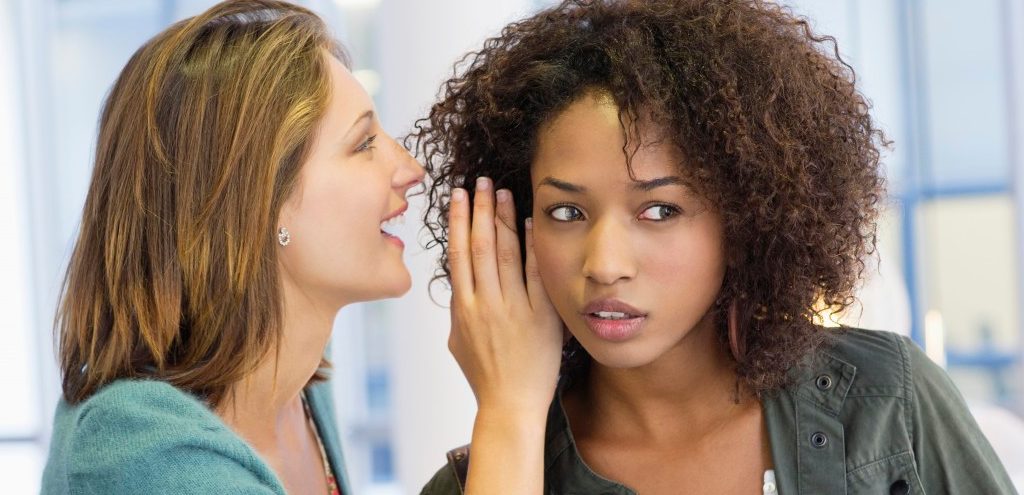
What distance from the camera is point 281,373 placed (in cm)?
179

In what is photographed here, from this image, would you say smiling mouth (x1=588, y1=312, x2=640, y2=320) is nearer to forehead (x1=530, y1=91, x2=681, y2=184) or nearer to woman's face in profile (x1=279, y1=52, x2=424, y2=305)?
forehead (x1=530, y1=91, x2=681, y2=184)

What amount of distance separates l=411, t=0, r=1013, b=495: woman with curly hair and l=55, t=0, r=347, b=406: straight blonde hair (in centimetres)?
28

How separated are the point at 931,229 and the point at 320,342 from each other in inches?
149

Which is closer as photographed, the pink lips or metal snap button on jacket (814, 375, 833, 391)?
the pink lips

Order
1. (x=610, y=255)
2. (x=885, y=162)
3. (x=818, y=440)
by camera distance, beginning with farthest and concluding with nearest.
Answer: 1. (x=885, y=162)
2. (x=818, y=440)
3. (x=610, y=255)

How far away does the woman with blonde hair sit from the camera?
1.64m

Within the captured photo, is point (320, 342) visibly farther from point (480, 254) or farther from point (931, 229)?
point (931, 229)

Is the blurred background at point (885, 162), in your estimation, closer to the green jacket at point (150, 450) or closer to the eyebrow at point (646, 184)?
the green jacket at point (150, 450)

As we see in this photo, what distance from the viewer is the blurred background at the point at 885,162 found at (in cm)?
483

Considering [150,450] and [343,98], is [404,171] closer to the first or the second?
[343,98]

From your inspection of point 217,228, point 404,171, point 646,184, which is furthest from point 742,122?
point 217,228

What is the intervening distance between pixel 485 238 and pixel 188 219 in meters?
0.44

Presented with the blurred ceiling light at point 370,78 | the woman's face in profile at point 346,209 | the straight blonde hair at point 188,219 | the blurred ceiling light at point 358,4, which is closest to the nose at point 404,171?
the woman's face in profile at point 346,209

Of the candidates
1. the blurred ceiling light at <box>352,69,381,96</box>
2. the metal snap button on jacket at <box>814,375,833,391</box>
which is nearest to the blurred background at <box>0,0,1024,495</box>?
the blurred ceiling light at <box>352,69,381,96</box>
